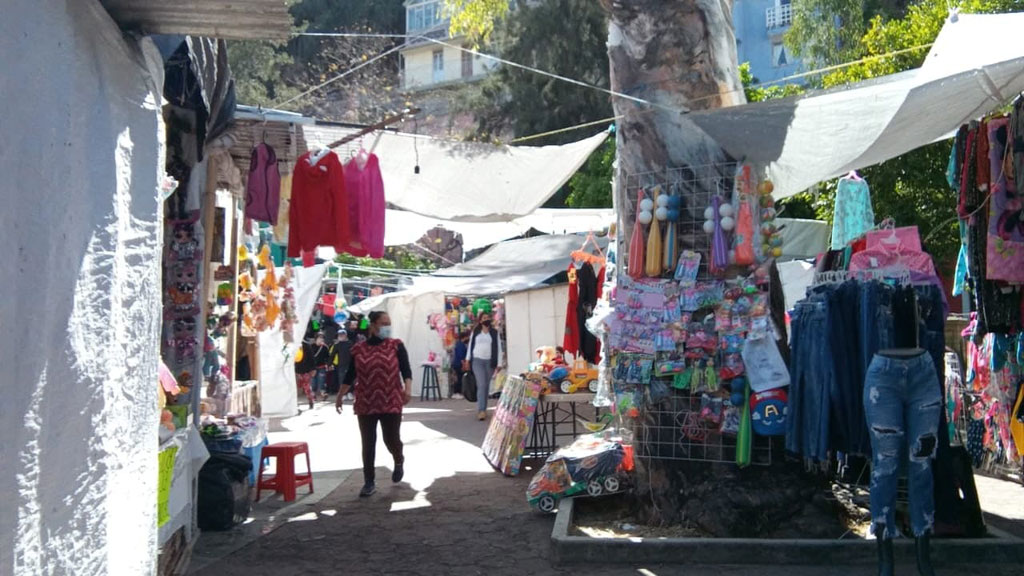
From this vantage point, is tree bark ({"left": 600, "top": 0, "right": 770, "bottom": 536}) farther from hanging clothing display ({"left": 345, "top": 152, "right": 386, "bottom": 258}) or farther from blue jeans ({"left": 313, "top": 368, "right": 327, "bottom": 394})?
blue jeans ({"left": 313, "top": 368, "right": 327, "bottom": 394})

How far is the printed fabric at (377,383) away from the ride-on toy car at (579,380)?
1949mm

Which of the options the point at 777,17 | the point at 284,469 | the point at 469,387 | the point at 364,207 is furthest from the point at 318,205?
the point at 777,17

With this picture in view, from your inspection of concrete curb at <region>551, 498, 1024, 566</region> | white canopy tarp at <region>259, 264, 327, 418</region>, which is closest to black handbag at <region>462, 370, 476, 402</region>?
white canopy tarp at <region>259, 264, 327, 418</region>

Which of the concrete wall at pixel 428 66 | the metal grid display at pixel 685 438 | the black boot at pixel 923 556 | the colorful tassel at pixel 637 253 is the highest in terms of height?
the concrete wall at pixel 428 66

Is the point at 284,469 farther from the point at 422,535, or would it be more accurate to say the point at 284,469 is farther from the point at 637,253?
the point at 637,253

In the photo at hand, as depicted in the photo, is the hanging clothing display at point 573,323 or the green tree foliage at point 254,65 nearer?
the hanging clothing display at point 573,323

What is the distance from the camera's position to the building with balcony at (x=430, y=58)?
144 feet

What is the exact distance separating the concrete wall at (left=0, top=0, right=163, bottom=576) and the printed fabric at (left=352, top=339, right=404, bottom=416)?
217 inches

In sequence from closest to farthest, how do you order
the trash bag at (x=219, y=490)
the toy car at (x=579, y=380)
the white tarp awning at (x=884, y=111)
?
1. the white tarp awning at (x=884, y=111)
2. the trash bag at (x=219, y=490)
3. the toy car at (x=579, y=380)

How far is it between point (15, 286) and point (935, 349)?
5.39 meters

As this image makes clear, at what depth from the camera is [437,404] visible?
74.9 feet

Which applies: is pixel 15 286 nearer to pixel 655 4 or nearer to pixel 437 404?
pixel 655 4

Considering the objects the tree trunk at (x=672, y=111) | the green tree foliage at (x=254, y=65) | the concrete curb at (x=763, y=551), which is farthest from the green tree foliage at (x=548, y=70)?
the concrete curb at (x=763, y=551)

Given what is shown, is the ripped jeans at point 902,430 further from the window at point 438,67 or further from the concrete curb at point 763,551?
the window at point 438,67
